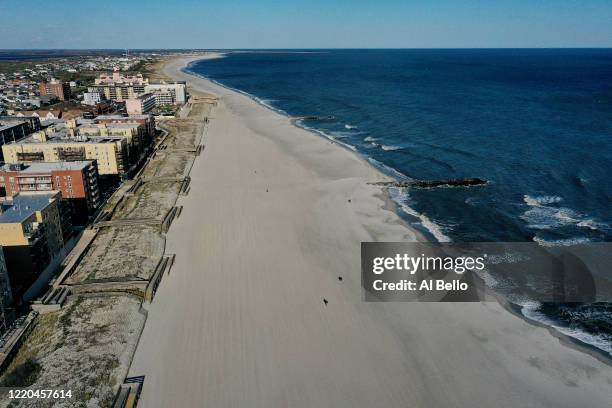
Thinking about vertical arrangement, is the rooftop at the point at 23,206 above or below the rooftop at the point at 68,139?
below

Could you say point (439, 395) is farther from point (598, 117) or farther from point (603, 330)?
point (598, 117)

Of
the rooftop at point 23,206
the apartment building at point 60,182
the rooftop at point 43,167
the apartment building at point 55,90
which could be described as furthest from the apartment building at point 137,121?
the apartment building at point 55,90

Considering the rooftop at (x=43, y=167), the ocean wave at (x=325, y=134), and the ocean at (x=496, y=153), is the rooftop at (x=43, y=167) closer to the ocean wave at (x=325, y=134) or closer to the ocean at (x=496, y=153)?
the ocean at (x=496, y=153)

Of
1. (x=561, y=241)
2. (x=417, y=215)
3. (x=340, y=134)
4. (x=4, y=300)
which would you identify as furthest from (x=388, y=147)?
(x=4, y=300)

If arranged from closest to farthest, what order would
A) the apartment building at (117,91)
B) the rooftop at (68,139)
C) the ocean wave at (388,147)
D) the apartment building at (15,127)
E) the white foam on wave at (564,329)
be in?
the white foam on wave at (564,329) < the rooftop at (68,139) < the apartment building at (15,127) < the ocean wave at (388,147) < the apartment building at (117,91)

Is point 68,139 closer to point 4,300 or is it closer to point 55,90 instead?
point 4,300
